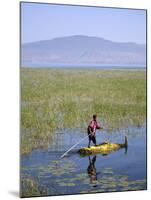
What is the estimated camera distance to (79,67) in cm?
662

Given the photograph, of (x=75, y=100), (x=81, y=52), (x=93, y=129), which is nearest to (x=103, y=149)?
(x=93, y=129)

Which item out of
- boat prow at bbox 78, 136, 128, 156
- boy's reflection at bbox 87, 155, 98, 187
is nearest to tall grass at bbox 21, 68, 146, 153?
boat prow at bbox 78, 136, 128, 156

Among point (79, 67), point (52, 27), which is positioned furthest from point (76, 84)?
point (52, 27)

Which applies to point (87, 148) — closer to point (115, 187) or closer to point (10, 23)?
point (115, 187)

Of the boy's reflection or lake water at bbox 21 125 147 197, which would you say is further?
the boy's reflection

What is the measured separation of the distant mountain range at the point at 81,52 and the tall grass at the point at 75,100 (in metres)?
0.11

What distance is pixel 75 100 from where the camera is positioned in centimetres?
661

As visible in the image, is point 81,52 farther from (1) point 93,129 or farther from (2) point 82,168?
(2) point 82,168

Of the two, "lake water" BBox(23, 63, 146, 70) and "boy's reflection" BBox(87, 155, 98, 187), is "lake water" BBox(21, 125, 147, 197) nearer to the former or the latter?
"boy's reflection" BBox(87, 155, 98, 187)

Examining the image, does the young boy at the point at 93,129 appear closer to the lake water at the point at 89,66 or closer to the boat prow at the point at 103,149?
the boat prow at the point at 103,149

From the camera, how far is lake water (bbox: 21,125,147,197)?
6395mm

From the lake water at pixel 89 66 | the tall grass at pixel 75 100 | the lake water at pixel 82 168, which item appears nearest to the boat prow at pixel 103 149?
the lake water at pixel 82 168

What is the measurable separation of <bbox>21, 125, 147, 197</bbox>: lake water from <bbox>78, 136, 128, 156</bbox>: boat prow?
0.14ft

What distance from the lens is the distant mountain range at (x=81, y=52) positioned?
644 cm
